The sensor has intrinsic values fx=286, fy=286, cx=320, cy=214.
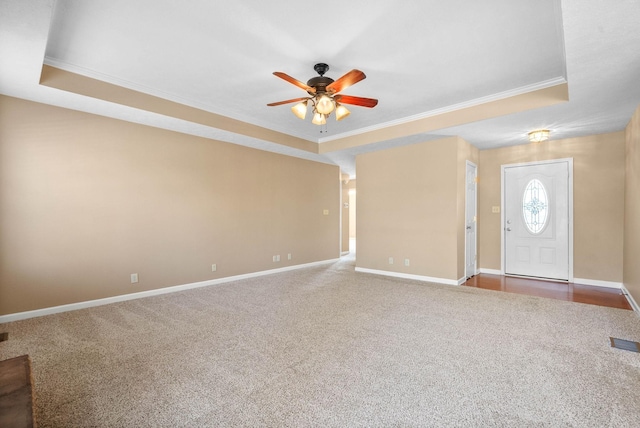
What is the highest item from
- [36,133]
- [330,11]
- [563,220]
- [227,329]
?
[330,11]


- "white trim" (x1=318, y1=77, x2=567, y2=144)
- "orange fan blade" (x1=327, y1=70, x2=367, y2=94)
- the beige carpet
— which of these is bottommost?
the beige carpet

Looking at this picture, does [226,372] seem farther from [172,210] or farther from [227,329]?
[172,210]

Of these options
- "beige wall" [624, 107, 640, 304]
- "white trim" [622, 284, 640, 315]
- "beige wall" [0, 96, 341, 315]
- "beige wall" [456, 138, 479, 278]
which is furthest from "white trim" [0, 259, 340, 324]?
"beige wall" [624, 107, 640, 304]

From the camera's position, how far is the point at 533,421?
168 cm

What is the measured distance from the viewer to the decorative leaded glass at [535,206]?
5.34m

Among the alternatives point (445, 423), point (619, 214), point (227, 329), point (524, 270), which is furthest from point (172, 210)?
point (619, 214)

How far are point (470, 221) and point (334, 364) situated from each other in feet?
14.4

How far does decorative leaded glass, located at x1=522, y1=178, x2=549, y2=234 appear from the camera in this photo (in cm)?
534

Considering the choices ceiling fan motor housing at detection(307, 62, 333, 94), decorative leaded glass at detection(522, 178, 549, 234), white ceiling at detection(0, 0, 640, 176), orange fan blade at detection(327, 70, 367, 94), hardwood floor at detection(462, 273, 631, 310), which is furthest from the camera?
decorative leaded glass at detection(522, 178, 549, 234)

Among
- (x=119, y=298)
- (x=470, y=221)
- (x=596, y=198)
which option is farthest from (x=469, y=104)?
(x=119, y=298)

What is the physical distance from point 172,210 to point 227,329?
8.13 feet

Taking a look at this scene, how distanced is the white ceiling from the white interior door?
4.60ft

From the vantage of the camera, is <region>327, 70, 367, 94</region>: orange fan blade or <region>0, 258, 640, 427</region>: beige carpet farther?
<region>327, 70, 367, 94</region>: orange fan blade

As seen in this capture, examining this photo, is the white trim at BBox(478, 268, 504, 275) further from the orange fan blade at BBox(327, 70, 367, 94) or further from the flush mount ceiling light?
the orange fan blade at BBox(327, 70, 367, 94)
